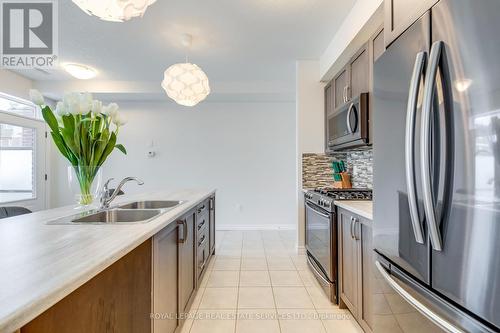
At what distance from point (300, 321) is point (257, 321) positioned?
12.7 inches

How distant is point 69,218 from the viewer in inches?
56.4

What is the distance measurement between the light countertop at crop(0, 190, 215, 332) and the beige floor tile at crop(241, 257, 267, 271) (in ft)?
6.24

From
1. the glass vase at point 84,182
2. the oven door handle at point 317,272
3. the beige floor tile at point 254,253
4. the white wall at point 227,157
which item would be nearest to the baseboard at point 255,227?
the white wall at point 227,157

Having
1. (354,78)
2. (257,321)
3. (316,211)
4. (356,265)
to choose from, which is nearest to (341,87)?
(354,78)

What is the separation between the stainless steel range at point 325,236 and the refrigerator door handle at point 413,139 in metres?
1.25

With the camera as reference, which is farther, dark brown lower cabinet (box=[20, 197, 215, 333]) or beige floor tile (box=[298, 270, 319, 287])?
beige floor tile (box=[298, 270, 319, 287])

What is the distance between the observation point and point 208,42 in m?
3.20

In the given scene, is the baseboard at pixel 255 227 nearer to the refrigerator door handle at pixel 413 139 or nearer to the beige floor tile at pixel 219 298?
the beige floor tile at pixel 219 298

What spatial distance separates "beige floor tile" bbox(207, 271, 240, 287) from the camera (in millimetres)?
2594

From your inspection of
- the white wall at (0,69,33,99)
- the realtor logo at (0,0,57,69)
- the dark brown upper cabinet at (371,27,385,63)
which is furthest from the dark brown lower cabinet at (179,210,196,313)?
the white wall at (0,69,33,99)

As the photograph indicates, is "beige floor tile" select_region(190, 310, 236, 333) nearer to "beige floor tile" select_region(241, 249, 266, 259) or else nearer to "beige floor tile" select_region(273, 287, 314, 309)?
"beige floor tile" select_region(273, 287, 314, 309)

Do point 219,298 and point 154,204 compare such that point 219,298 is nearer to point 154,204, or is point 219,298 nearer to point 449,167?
point 154,204

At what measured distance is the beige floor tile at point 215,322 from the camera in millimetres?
1859

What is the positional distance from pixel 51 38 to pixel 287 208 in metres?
4.37
